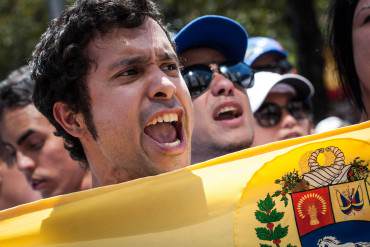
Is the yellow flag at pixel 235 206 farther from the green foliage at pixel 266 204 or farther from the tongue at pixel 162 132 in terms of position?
the tongue at pixel 162 132

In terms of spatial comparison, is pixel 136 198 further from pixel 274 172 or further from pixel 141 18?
pixel 141 18

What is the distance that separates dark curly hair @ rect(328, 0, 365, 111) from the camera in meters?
2.78

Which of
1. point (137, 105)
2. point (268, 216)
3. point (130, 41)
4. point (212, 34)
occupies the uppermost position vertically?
point (212, 34)

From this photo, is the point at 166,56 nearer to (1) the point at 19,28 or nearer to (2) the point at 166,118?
(2) the point at 166,118

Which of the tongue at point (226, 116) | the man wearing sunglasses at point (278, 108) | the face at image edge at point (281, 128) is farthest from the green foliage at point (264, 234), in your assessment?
the face at image edge at point (281, 128)

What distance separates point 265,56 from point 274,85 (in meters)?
0.36

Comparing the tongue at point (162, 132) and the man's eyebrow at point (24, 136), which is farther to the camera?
the man's eyebrow at point (24, 136)

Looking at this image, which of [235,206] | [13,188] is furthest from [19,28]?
[235,206]

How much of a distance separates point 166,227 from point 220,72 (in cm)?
150

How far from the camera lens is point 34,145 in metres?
4.54

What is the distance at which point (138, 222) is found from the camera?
2357 mm

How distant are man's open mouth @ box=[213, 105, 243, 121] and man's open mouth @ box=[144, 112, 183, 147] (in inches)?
37.5

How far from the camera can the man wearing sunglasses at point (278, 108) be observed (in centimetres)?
433

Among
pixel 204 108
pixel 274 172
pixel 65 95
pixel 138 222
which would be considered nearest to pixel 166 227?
pixel 138 222
